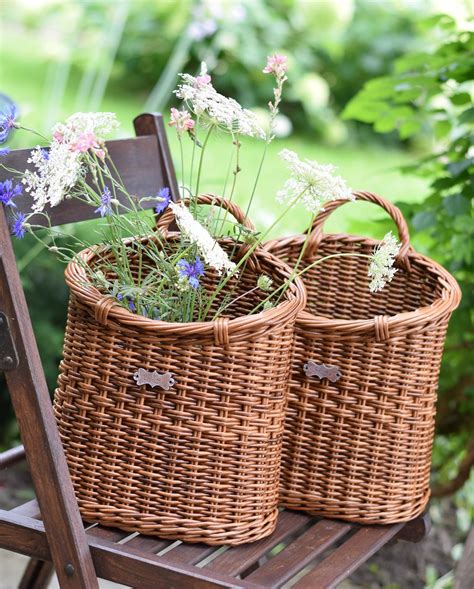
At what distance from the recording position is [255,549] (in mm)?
1571

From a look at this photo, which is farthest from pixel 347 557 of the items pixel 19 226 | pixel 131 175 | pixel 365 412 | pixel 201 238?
pixel 131 175

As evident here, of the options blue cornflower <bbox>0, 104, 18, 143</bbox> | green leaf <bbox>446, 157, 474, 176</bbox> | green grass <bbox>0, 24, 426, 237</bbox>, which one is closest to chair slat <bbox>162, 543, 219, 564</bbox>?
blue cornflower <bbox>0, 104, 18, 143</bbox>

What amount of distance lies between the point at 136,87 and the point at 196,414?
5903 millimetres

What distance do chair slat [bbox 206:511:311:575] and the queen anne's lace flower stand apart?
1.99 ft

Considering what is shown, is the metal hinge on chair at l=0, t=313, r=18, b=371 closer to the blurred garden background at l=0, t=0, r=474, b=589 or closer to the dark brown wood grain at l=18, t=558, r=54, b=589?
the dark brown wood grain at l=18, t=558, r=54, b=589

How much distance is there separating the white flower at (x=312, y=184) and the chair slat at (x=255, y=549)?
55 cm

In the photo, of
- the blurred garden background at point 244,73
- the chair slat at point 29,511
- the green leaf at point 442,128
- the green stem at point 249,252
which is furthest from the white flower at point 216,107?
the blurred garden background at point 244,73

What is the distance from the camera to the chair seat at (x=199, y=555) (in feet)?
4.74

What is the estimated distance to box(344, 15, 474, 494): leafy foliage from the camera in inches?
88.7

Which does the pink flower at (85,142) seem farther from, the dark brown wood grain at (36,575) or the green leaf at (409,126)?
the green leaf at (409,126)

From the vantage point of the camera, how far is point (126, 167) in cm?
197

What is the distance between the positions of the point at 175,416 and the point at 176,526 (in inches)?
7.3

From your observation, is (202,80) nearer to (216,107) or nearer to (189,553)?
(216,107)

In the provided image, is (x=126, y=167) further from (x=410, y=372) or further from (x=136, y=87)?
(x=136, y=87)
